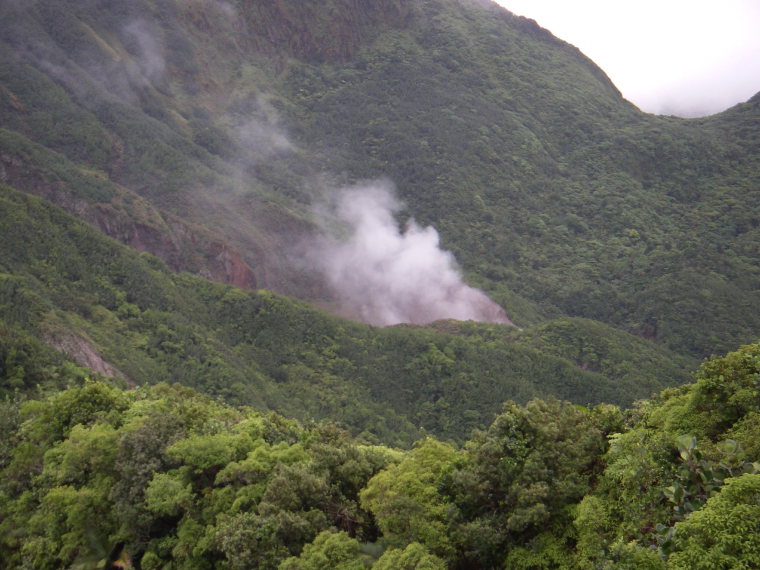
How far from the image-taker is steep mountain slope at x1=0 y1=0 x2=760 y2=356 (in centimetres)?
10856

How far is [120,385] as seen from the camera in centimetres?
4844

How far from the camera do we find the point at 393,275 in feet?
404

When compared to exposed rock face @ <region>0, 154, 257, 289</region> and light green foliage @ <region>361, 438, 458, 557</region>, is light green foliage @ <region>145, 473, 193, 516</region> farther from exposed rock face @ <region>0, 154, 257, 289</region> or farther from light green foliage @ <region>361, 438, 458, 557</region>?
exposed rock face @ <region>0, 154, 257, 289</region>

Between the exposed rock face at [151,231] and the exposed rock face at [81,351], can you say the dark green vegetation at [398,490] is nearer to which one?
→ the exposed rock face at [81,351]

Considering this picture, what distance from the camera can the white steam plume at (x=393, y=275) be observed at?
11400 centimetres

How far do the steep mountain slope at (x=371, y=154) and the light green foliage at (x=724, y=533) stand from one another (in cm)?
Answer: 9035

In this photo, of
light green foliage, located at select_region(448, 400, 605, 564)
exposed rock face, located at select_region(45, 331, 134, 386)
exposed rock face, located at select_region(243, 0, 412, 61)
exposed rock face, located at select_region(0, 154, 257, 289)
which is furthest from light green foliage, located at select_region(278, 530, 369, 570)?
exposed rock face, located at select_region(243, 0, 412, 61)

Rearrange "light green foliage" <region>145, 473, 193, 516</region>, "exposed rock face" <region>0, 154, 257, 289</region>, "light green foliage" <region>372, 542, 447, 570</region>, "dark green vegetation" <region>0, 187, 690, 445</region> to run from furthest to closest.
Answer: "exposed rock face" <region>0, 154, 257, 289</region> → "dark green vegetation" <region>0, 187, 690, 445</region> → "light green foliage" <region>145, 473, 193, 516</region> → "light green foliage" <region>372, 542, 447, 570</region>

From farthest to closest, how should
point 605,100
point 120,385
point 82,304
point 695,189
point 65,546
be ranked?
point 605,100
point 695,189
point 82,304
point 120,385
point 65,546

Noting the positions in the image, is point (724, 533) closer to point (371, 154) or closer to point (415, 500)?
point (415, 500)

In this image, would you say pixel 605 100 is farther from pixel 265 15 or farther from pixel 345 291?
pixel 345 291

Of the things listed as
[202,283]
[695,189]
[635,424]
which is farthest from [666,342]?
[635,424]

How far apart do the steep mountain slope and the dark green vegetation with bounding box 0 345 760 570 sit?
247ft

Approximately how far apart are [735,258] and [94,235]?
109718 millimetres
